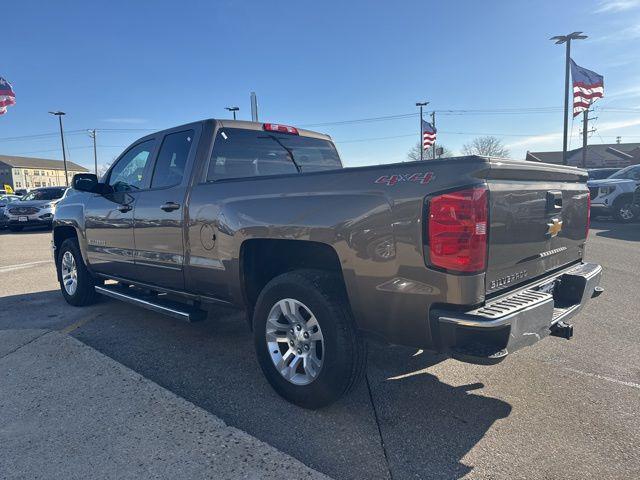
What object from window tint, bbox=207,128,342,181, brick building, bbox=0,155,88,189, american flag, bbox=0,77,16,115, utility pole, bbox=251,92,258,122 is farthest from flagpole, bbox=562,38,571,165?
brick building, bbox=0,155,88,189

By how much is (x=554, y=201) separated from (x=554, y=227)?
0.61 feet

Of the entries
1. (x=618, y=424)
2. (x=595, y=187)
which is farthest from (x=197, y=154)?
(x=595, y=187)

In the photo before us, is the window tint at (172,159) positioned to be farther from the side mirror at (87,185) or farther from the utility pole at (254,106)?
the utility pole at (254,106)

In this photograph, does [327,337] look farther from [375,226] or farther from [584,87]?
[584,87]

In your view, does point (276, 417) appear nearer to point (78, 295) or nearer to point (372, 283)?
point (372, 283)

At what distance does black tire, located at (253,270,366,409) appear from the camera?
2.76 meters

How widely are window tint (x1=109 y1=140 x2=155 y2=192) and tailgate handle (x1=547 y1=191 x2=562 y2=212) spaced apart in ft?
11.8

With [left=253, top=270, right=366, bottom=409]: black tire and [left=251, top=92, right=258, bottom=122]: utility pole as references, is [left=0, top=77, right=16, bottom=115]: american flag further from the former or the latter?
[left=253, top=270, right=366, bottom=409]: black tire

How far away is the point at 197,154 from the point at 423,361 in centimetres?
260

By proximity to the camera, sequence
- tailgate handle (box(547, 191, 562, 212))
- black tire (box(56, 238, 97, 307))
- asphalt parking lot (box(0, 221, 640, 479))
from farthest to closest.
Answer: black tire (box(56, 238, 97, 307))
tailgate handle (box(547, 191, 562, 212))
asphalt parking lot (box(0, 221, 640, 479))

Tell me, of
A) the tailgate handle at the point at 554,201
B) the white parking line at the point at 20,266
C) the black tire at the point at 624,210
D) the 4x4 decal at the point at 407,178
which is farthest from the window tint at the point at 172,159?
the black tire at the point at 624,210

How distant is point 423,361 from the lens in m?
3.81

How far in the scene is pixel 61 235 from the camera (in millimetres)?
6102

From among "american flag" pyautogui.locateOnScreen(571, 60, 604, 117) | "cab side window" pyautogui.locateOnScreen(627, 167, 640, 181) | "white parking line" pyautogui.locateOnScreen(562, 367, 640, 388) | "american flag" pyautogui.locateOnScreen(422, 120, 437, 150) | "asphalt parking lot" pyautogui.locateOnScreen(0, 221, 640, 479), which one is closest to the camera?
"asphalt parking lot" pyautogui.locateOnScreen(0, 221, 640, 479)
